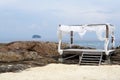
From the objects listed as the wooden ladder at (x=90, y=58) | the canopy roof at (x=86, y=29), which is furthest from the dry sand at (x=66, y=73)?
the canopy roof at (x=86, y=29)

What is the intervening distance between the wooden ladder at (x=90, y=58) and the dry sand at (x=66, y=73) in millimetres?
2228

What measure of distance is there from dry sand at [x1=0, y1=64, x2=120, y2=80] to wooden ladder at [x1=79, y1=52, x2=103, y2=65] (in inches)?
87.7

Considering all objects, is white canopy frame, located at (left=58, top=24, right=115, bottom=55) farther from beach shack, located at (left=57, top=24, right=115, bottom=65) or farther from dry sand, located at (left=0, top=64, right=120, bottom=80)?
dry sand, located at (left=0, top=64, right=120, bottom=80)

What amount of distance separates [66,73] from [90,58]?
5713 millimetres

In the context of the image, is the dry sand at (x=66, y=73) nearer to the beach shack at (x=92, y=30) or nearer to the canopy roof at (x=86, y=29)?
the beach shack at (x=92, y=30)

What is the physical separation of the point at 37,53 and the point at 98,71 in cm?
831

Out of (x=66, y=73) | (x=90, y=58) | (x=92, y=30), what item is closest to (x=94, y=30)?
(x=92, y=30)

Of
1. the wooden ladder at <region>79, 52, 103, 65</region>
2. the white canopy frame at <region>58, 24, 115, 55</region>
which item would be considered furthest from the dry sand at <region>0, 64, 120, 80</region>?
the white canopy frame at <region>58, 24, 115, 55</region>

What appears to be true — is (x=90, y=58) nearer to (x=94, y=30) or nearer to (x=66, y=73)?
(x=94, y=30)

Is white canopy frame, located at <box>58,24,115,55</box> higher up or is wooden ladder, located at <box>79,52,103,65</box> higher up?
white canopy frame, located at <box>58,24,115,55</box>

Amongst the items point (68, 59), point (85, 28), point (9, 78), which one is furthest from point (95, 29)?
point (9, 78)

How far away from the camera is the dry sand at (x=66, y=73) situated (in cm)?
1906

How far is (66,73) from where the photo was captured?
67.8 ft

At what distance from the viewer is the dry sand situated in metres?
19.1
